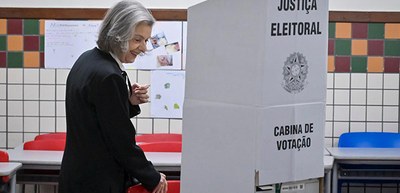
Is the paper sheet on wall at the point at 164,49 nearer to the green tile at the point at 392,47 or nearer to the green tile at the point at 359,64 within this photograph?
the green tile at the point at 359,64

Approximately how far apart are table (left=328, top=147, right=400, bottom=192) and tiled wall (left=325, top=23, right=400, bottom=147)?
83 centimetres

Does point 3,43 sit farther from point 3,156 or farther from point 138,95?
point 138,95

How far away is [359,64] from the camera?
6176 millimetres

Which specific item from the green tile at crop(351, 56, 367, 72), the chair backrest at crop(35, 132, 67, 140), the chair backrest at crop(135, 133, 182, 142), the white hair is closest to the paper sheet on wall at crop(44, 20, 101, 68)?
the chair backrest at crop(35, 132, 67, 140)

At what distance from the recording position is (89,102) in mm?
2459

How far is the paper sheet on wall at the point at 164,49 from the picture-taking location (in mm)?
6133

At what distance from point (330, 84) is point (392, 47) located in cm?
66

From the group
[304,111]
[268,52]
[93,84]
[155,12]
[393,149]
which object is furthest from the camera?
[155,12]

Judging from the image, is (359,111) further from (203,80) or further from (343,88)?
(203,80)

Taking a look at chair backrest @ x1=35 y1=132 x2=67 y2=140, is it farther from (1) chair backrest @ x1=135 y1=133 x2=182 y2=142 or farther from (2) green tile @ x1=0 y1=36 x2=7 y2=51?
(2) green tile @ x1=0 y1=36 x2=7 y2=51

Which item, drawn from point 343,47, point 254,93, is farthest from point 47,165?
point 254,93

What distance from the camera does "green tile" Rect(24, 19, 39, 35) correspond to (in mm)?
6207

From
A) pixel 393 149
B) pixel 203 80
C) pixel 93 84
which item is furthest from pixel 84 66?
pixel 393 149

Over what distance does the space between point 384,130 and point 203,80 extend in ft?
15.2
